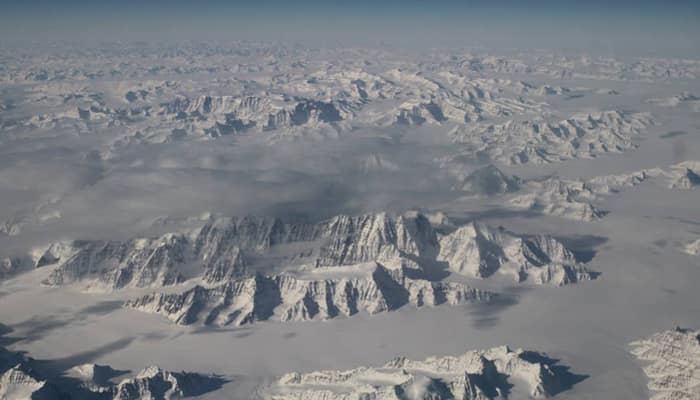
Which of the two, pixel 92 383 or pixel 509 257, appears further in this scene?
pixel 509 257

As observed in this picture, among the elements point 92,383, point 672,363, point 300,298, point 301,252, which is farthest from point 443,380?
point 301,252

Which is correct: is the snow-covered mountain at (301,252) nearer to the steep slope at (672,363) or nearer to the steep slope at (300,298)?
the steep slope at (300,298)

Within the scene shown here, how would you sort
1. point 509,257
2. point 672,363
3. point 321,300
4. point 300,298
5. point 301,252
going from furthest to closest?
point 509,257 → point 301,252 → point 321,300 → point 300,298 → point 672,363

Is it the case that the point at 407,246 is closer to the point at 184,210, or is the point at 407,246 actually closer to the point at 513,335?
the point at 513,335

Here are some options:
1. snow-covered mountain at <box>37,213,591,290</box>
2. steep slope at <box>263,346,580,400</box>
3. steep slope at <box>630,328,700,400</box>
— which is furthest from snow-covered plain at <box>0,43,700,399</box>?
steep slope at <box>630,328,700,400</box>

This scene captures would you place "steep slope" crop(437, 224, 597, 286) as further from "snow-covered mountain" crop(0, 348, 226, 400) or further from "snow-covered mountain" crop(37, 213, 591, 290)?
"snow-covered mountain" crop(0, 348, 226, 400)

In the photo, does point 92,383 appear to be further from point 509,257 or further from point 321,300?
point 509,257

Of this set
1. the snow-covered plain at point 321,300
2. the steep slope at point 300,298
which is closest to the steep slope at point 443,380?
the snow-covered plain at point 321,300
